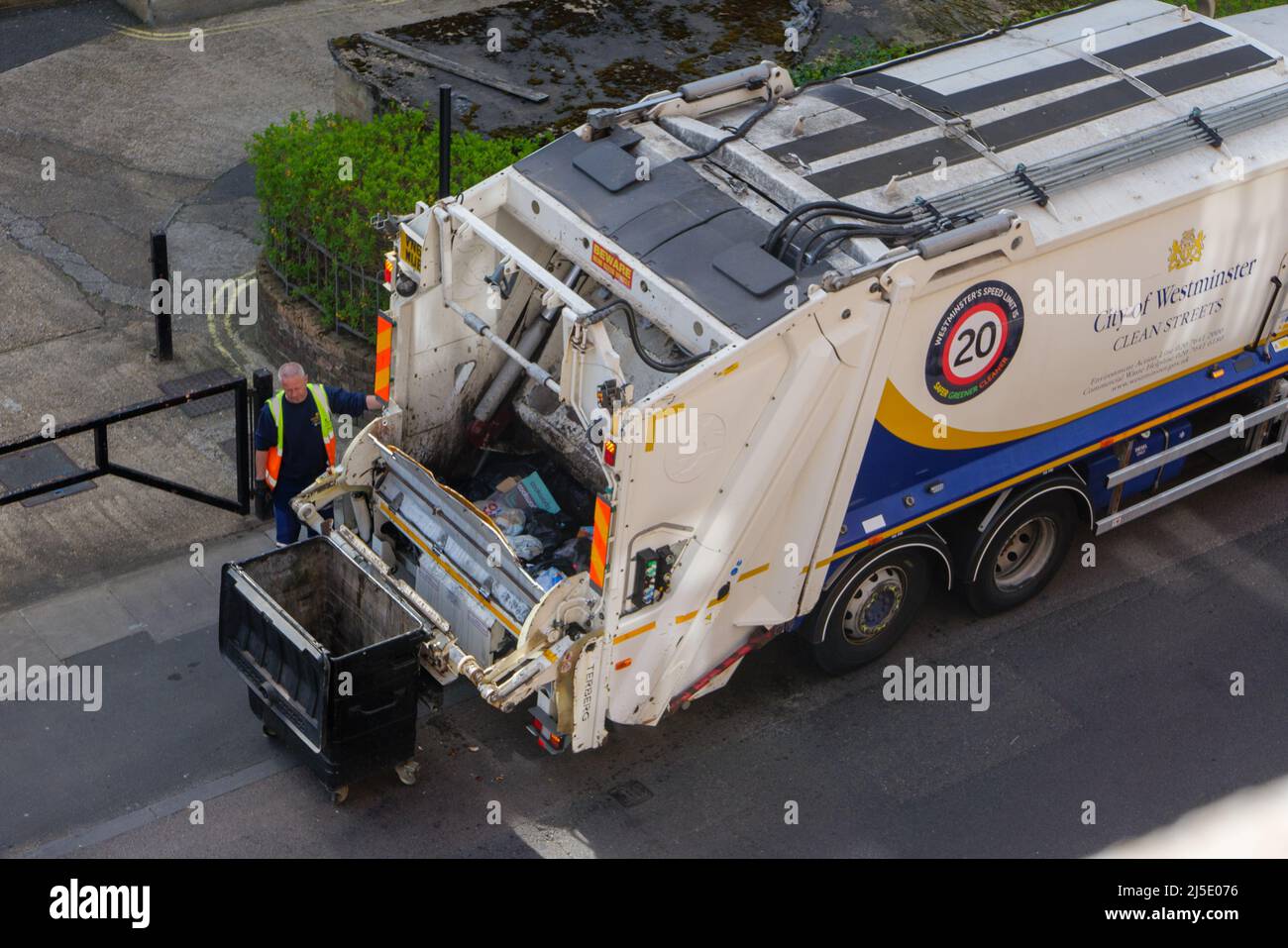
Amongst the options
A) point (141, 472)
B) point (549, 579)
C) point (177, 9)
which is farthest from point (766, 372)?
point (177, 9)

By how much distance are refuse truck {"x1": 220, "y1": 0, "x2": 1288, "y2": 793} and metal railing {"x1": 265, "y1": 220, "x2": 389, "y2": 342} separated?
2.35 meters

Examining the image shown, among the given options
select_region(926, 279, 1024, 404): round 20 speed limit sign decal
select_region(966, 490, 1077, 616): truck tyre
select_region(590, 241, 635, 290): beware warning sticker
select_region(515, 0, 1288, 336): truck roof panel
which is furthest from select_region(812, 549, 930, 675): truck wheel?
select_region(590, 241, 635, 290): beware warning sticker

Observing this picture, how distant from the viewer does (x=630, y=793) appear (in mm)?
8406

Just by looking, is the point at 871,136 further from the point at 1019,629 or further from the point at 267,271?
the point at 267,271

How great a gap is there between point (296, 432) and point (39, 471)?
2327 millimetres

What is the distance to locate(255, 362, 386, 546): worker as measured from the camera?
9.00m

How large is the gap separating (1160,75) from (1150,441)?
6.90ft

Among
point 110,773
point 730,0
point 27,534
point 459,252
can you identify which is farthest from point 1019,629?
point 730,0

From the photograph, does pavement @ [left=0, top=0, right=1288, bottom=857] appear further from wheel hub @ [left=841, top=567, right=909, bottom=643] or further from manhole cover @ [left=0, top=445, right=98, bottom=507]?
wheel hub @ [left=841, top=567, right=909, bottom=643]

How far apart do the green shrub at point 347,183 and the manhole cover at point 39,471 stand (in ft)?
6.31

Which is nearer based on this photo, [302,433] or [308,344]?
[302,433]

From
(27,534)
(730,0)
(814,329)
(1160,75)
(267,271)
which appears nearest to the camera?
(814,329)

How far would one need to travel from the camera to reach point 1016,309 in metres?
8.30

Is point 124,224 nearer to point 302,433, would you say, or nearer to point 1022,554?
point 302,433
